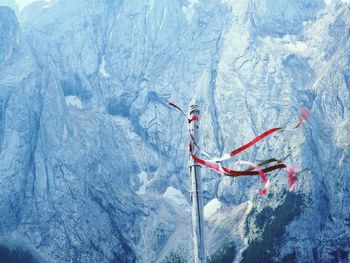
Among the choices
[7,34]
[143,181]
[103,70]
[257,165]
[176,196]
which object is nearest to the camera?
[257,165]

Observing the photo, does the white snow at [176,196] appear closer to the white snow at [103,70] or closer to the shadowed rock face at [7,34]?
the white snow at [103,70]

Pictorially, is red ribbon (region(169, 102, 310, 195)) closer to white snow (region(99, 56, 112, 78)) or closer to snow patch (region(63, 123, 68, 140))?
snow patch (region(63, 123, 68, 140))

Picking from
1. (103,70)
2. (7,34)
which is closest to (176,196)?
(103,70)

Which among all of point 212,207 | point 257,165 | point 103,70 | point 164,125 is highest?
point 257,165

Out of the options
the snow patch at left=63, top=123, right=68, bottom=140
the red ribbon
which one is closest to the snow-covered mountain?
the snow patch at left=63, top=123, right=68, bottom=140

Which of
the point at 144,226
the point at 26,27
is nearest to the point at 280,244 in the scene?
the point at 144,226

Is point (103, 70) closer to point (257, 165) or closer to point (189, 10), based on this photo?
point (189, 10)

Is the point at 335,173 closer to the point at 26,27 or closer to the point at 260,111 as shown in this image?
the point at 260,111
